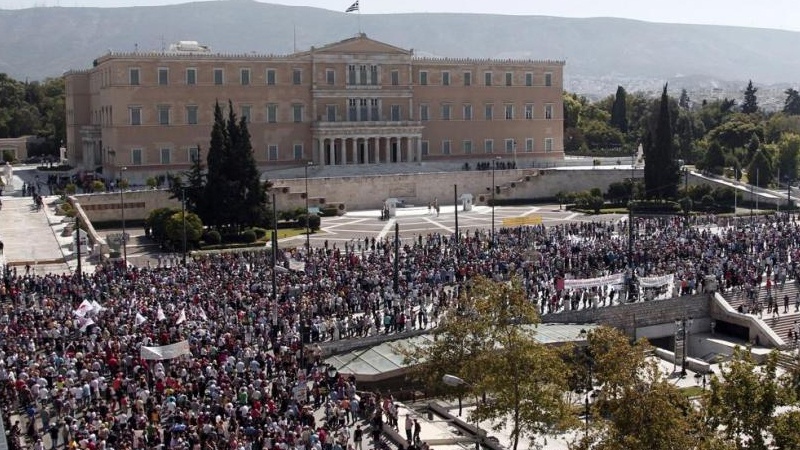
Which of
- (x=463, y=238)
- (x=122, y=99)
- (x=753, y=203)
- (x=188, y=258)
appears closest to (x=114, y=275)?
(x=188, y=258)

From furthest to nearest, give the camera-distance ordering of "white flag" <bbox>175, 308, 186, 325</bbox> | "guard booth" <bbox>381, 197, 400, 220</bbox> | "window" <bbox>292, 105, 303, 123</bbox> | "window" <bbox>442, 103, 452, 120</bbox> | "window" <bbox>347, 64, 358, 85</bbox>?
"window" <bbox>442, 103, 452, 120</bbox>
"window" <bbox>347, 64, 358, 85</bbox>
"window" <bbox>292, 105, 303, 123</bbox>
"guard booth" <bbox>381, 197, 400, 220</bbox>
"white flag" <bbox>175, 308, 186, 325</bbox>

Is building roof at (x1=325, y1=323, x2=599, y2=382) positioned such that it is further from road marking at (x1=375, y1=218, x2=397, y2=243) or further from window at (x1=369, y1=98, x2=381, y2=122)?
window at (x1=369, y1=98, x2=381, y2=122)

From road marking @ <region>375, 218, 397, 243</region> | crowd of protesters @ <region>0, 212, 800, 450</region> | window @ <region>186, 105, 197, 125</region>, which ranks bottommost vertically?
crowd of protesters @ <region>0, 212, 800, 450</region>

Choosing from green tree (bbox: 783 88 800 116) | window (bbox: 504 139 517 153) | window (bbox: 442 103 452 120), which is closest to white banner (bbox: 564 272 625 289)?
window (bbox: 442 103 452 120)

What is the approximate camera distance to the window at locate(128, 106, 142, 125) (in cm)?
7344

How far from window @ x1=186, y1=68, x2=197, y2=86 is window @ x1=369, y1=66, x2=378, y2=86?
13467mm

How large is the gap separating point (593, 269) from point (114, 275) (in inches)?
756

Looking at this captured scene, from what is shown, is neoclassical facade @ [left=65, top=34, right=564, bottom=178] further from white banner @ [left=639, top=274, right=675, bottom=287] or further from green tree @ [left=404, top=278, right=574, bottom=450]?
green tree @ [left=404, top=278, right=574, bottom=450]

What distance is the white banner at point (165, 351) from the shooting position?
1145 inches

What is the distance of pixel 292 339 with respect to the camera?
33.4 m

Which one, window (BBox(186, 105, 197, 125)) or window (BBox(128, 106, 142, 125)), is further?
window (BBox(186, 105, 197, 125))

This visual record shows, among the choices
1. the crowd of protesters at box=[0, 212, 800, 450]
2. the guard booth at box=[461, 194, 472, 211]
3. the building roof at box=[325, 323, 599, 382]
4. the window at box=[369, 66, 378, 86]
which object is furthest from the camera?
the window at box=[369, 66, 378, 86]

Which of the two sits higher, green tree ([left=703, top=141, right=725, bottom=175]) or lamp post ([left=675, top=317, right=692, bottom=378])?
green tree ([left=703, top=141, right=725, bottom=175])

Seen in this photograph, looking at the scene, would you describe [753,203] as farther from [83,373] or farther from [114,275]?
[83,373]
